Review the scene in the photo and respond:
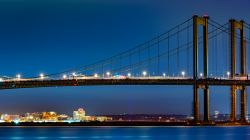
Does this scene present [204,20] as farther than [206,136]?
Yes

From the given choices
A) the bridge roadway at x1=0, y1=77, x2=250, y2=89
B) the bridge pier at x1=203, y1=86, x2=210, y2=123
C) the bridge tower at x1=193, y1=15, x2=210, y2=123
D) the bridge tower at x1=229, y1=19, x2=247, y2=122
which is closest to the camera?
the bridge tower at x1=193, y1=15, x2=210, y2=123

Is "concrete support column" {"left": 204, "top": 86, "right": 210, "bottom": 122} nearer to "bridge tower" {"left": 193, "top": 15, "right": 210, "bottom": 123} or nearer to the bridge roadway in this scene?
"bridge tower" {"left": 193, "top": 15, "right": 210, "bottom": 123}

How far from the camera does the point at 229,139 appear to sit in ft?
249

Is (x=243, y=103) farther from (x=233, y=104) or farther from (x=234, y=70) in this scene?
(x=234, y=70)

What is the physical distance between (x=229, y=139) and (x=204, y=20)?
2365 cm

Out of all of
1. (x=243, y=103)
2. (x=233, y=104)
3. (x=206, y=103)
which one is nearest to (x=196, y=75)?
(x=206, y=103)

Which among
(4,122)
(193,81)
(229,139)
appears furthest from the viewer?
(4,122)

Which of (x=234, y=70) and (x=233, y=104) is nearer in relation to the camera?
(x=233, y=104)

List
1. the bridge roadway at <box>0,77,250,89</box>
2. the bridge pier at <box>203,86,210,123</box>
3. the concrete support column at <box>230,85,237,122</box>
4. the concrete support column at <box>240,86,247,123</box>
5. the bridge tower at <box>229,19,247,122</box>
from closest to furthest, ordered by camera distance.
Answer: the bridge roadway at <box>0,77,250,89</box>, the bridge pier at <box>203,86,210,123</box>, the concrete support column at <box>230,85,237,122</box>, the bridge tower at <box>229,19,247,122</box>, the concrete support column at <box>240,86,247,123</box>

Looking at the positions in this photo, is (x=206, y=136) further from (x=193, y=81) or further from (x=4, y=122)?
(x=4, y=122)

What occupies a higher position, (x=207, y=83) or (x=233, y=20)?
(x=233, y=20)

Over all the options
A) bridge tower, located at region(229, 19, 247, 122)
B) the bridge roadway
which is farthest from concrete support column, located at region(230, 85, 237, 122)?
the bridge roadway

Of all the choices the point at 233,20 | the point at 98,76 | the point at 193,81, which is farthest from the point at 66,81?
the point at 233,20

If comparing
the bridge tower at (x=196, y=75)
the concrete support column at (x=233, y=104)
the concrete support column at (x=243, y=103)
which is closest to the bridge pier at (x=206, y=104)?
the bridge tower at (x=196, y=75)
